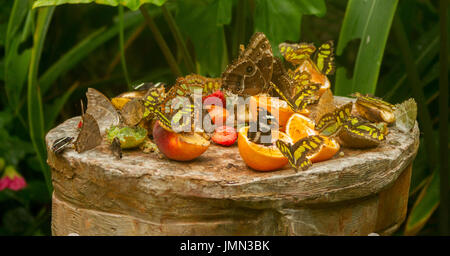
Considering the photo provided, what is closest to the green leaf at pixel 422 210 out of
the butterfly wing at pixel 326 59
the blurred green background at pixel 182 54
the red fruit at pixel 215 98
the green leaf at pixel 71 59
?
the blurred green background at pixel 182 54

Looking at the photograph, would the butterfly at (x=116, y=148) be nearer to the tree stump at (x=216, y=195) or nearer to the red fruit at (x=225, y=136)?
the tree stump at (x=216, y=195)

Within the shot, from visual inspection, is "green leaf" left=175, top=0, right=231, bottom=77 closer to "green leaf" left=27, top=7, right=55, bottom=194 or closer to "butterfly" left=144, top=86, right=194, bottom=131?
"green leaf" left=27, top=7, right=55, bottom=194

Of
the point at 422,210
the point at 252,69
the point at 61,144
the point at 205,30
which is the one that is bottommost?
the point at 422,210

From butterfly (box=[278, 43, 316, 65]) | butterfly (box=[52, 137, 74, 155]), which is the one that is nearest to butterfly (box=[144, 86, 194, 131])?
butterfly (box=[52, 137, 74, 155])

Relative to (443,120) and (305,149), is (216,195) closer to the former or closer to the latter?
(305,149)

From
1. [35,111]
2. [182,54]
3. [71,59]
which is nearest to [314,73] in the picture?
[182,54]
